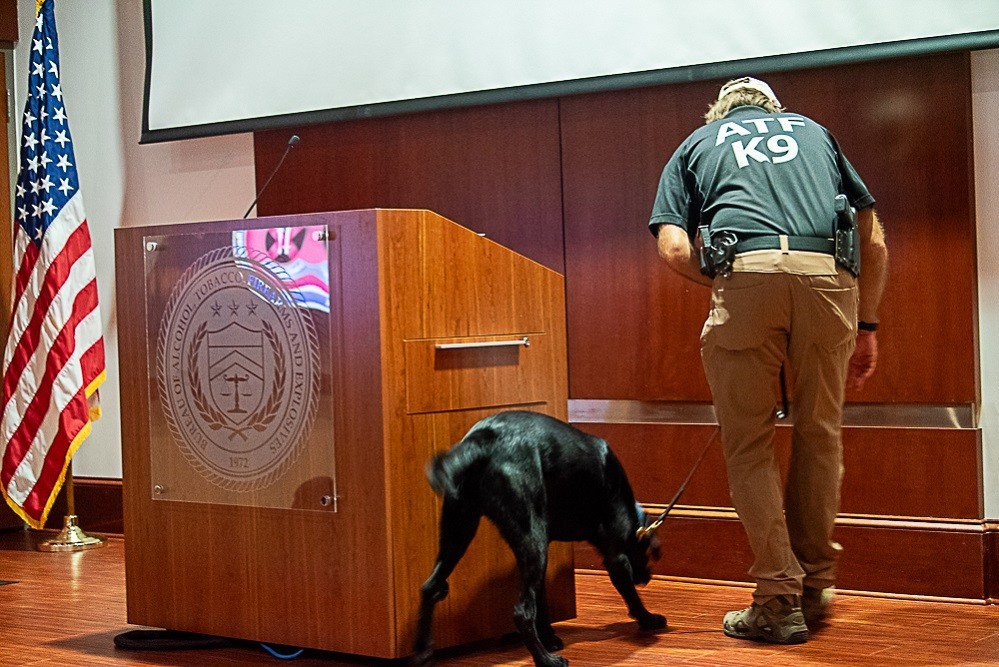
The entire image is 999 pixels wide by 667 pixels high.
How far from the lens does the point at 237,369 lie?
10.8 feet

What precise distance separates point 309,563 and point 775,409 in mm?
1235

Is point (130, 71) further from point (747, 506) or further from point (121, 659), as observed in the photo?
point (747, 506)

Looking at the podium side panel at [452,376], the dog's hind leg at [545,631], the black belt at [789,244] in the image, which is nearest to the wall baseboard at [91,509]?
the podium side panel at [452,376]

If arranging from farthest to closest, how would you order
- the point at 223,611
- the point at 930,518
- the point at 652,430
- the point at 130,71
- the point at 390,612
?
the point at 130,71 → the point at 652,430 → the point at 930,518 → the point at 223,611 → the point at 390,612

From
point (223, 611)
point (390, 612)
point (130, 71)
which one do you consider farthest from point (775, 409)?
point (130, 71)

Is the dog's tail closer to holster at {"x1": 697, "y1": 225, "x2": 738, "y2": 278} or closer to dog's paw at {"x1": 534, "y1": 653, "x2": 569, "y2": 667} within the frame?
dog's paw at {"x1": 534, "y1": 653, "x2": 569, "y2": 667}

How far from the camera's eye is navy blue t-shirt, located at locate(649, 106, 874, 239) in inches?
130

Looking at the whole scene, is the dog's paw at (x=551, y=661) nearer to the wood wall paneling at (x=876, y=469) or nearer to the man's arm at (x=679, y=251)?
the man's arm at (x=679, y=251)

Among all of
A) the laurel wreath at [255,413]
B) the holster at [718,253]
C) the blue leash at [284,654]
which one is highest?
the holster at [718,253]

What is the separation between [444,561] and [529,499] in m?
0.25

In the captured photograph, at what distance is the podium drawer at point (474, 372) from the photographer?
3.18 meters

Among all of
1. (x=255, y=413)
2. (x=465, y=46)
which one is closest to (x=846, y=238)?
(x=255, y=413)

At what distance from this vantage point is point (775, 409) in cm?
338

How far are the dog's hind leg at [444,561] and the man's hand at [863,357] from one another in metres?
1.20
